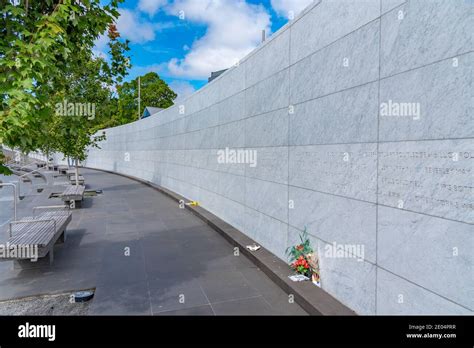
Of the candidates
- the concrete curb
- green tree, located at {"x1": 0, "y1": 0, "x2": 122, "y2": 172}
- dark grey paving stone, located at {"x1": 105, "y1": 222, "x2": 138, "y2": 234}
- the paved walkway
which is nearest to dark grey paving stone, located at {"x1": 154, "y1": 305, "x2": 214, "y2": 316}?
the paved walkway

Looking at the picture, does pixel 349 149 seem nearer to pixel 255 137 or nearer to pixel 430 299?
pixel 430 299

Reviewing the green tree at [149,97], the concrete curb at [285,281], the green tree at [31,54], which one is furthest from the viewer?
the green tree at [149,97]

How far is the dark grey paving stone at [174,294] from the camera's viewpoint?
4377 millimetres

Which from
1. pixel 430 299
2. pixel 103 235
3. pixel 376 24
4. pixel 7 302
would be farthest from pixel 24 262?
pixel 376 24

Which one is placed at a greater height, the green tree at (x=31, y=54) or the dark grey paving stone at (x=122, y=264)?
the green tree at (x=31, y=54)

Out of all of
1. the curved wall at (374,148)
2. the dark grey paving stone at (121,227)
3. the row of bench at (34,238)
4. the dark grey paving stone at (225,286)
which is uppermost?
the curved wall at (374,148)

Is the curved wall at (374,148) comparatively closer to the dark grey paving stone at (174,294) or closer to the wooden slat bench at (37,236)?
the dark grey paving stone at (174,294)

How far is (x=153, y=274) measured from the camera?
5.52 meters

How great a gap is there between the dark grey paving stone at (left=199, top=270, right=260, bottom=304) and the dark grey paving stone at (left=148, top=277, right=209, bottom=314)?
13cm

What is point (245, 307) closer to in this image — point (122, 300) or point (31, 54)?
point (122, 300)

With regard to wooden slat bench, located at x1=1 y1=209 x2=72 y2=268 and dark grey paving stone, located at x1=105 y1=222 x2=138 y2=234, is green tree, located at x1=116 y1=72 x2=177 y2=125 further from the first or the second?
wooden slat bench, located at x1=1 y1=209 x2=72 y2=268

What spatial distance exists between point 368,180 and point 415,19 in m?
1.70

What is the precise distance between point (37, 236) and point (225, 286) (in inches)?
142

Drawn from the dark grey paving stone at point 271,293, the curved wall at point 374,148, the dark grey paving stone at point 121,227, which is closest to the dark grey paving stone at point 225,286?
the dark grey paving stone at point 271,293
